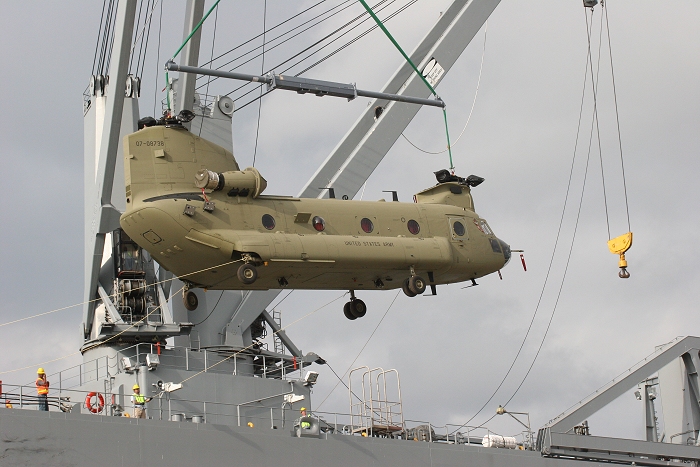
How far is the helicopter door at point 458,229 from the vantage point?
29.4 metres

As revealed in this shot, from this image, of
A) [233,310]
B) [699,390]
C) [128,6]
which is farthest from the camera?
[699,390]

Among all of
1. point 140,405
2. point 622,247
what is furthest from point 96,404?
point 622,247

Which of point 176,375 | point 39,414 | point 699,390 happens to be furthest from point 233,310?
point 699,390

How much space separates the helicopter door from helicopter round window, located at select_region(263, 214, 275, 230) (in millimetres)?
5066

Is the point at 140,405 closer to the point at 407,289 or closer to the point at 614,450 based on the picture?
the point at 407,289

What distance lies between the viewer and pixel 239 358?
3431 cm

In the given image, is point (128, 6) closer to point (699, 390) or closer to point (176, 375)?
point (176, 375)

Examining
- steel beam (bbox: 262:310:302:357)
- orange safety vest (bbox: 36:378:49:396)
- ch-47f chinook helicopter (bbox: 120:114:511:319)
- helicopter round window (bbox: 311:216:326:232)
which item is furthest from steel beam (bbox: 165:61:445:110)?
steel beam (bbox: 262:310:302:357)

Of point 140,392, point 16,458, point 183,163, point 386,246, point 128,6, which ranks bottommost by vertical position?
point 16,458

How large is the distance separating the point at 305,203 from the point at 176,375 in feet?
22.5

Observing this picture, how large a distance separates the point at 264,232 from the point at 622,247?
10908mm

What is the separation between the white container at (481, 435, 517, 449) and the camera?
3319 centimetres

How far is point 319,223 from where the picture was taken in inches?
1086

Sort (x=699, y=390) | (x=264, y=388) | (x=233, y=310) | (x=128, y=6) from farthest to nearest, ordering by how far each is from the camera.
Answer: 1. (x=699, y=390)
2. (x=233, y=310)
3. (x=264, y=388)
4. (x=128, y=6)
